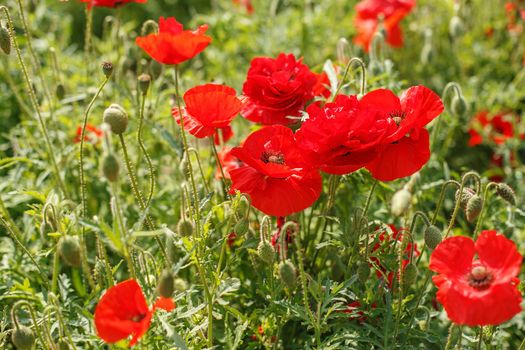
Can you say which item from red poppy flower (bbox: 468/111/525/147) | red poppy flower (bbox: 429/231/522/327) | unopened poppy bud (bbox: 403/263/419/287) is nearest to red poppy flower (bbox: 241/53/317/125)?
unopened poppy bud (bbox: 403/263/419/287)

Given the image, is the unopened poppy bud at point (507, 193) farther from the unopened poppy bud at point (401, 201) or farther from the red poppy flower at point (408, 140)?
the unopened poppy bud at point (401, 201)

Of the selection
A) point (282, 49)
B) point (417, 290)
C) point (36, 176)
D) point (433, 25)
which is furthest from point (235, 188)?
point (433, 25)

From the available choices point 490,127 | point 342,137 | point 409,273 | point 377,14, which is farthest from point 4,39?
point 490,127

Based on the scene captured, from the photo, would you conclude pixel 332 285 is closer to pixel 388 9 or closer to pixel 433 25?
pixel 388 9

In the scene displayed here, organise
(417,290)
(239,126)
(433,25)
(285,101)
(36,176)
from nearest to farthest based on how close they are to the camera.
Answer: (285,101)
(417,290)
(36,176)
(239,126)
(433,25)

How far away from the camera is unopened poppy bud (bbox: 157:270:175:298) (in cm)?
142

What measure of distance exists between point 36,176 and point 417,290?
1.45 metres

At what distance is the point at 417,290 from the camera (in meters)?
2.07

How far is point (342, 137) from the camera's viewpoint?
5.31ft

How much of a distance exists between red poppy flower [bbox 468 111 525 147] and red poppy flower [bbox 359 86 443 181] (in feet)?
5.08

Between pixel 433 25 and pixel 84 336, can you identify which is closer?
pixel 84 336

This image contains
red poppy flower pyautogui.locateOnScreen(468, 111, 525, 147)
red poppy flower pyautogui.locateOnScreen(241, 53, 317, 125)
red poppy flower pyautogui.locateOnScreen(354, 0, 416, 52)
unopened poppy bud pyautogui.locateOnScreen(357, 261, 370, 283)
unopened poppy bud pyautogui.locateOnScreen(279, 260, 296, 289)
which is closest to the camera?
unopened poppy bud pyautogui.locateOnScreen(279, 260, 296, 289)

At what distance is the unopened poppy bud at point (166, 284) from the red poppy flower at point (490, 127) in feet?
6.89

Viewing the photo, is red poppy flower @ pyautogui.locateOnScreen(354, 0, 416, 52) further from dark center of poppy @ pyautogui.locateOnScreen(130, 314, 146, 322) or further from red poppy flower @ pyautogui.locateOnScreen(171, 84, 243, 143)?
dark center of poppy @ pyautogui.locateOnScreen(130, 314, 146, 322)
